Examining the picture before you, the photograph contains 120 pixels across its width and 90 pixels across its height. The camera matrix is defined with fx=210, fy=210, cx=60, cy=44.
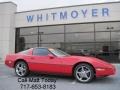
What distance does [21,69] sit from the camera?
29.1 feet

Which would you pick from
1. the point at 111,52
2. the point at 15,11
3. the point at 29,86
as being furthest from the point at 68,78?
the point at 15,11

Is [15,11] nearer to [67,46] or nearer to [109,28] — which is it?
[67,46]

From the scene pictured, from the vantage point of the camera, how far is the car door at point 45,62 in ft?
25.9

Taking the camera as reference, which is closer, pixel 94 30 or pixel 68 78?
pixel 68 78

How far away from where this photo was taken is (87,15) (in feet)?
66.0

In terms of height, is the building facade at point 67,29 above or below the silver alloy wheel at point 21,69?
above

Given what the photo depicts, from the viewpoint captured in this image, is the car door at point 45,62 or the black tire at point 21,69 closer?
the car door at point 45,62

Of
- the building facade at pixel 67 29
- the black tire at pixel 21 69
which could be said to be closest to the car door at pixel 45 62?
the black tire at pixel 21 69

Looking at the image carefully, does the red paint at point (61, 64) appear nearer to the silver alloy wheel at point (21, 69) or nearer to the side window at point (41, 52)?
the side window at point (41, 52)

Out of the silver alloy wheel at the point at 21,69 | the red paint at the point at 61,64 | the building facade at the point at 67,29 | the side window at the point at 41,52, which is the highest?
the building facade at the point at 67,29

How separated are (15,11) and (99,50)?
1049 centimetres

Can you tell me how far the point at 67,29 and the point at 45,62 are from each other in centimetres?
1331

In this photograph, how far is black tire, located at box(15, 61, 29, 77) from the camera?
8742mm

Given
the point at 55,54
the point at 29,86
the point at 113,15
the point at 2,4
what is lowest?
the point at 29,86
